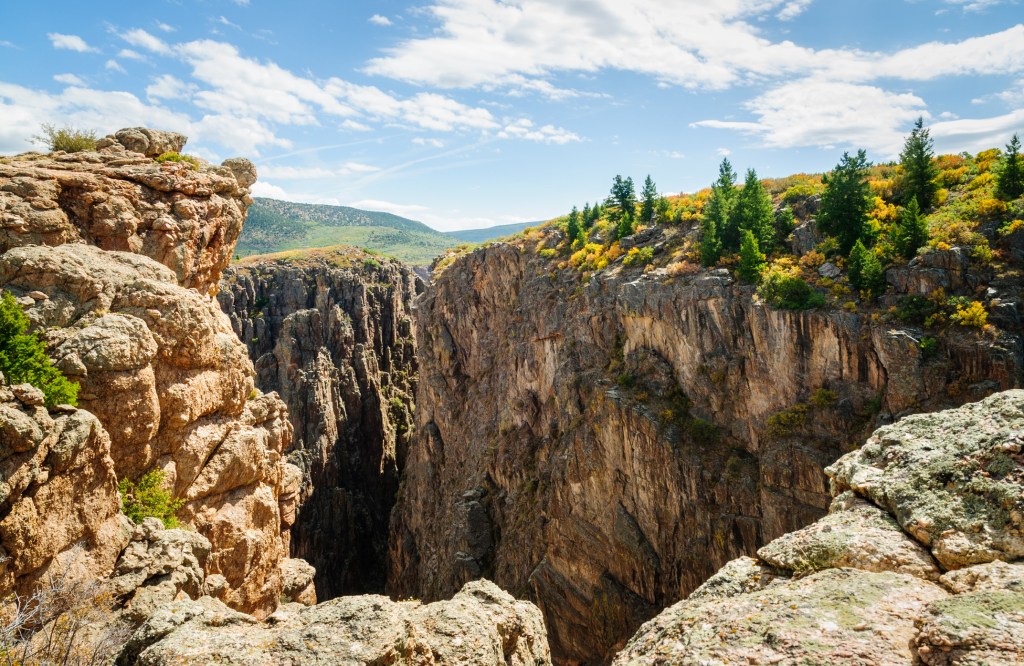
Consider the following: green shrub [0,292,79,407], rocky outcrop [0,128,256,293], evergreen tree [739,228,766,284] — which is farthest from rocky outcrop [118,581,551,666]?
evergreen tree [739,228,766,284]

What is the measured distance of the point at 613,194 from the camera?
52.8 meters

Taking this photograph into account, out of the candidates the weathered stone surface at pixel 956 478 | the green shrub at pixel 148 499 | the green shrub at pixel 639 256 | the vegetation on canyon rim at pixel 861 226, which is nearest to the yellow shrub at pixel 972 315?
the vegetation on canyon rim at pixel 861 226

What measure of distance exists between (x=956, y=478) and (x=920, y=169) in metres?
30.9

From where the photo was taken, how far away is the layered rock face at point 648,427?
2564 centimetres

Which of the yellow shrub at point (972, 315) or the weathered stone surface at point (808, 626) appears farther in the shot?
the yellow shrub at point (972, 315)

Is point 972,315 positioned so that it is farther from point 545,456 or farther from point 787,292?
point 545,456

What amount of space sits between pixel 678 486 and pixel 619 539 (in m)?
5.81

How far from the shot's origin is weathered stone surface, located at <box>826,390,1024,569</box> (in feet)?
25.4

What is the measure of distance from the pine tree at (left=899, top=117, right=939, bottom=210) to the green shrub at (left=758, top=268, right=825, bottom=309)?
9430mm

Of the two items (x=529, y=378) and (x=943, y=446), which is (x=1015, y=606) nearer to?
(x=943, y=446)

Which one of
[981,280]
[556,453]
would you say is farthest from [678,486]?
[981,280]

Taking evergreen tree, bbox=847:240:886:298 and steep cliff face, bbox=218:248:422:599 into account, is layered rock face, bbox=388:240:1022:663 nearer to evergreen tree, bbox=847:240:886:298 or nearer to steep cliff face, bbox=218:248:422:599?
evergreen tree, bbox=847:240:886:298

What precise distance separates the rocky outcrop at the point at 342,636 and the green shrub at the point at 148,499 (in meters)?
6.84

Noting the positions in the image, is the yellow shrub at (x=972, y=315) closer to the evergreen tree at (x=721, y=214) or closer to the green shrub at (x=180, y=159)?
the evergreen tree at (x=721, y=214)
